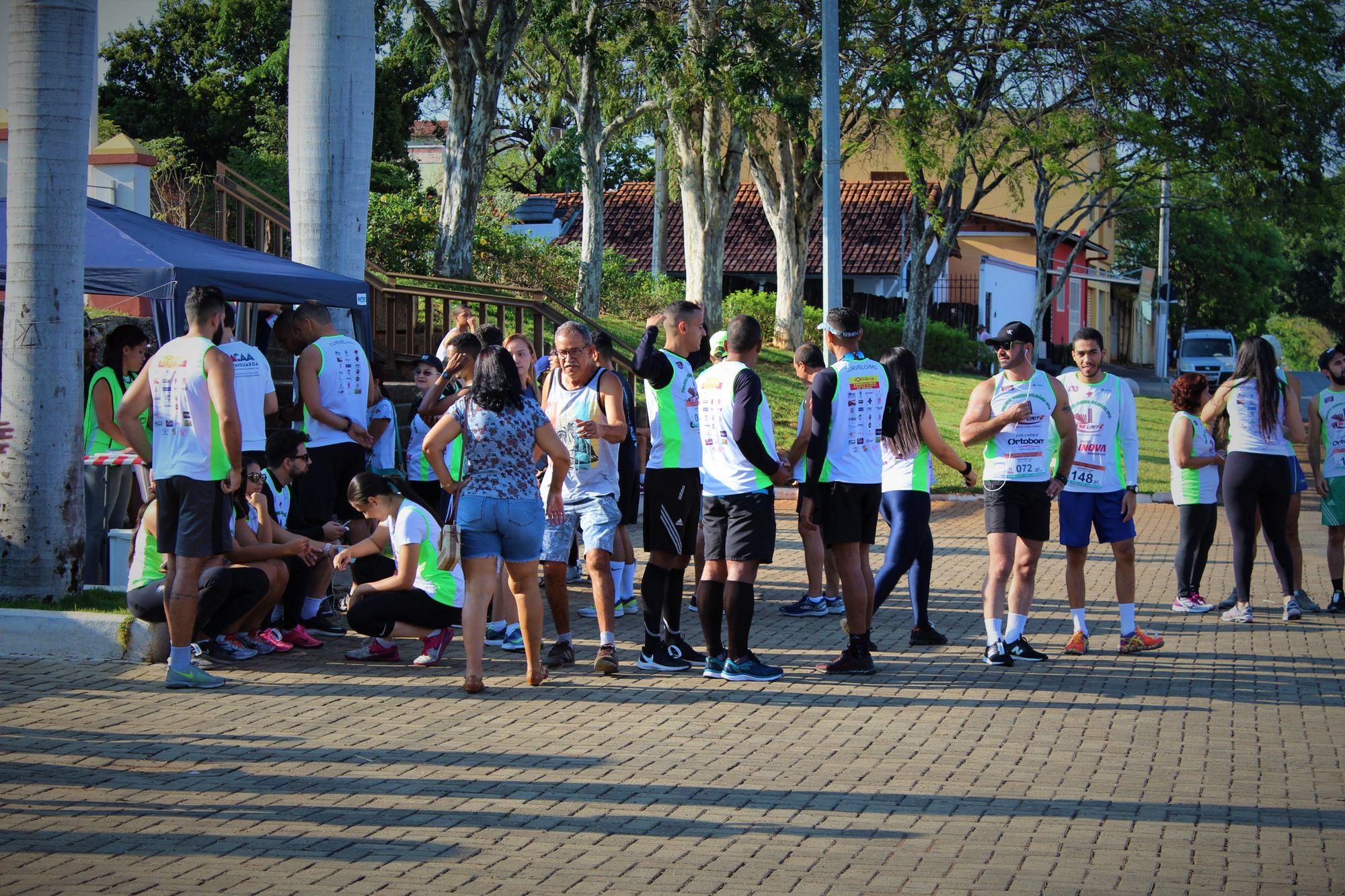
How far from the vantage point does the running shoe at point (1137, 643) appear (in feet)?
28.2

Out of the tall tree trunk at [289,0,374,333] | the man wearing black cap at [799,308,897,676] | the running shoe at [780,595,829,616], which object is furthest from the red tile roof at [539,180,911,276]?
the man wearing black cap at [799,308,897,676]

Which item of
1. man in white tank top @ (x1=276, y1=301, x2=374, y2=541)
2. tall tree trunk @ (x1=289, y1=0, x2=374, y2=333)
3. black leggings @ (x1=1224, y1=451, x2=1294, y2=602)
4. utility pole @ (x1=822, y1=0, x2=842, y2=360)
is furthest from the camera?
utility pole @ (x1=822, y1=0, x2=842, y2=360)

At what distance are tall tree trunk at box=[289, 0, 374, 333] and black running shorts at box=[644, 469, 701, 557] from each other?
17.4ft

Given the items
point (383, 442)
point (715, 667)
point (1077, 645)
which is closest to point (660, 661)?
point (715, 667)

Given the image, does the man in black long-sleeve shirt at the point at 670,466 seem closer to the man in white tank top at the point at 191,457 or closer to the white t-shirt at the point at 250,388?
the man in white tank top at the point at 191,457

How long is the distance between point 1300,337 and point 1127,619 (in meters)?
81.2

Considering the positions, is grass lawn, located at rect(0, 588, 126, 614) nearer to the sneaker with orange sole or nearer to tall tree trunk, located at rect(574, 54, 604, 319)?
the sneaker with orange sole

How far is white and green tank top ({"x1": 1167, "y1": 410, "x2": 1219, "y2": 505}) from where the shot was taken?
33.2ft

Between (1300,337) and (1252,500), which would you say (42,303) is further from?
(1300,337)

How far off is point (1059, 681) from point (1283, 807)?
2.32 meters

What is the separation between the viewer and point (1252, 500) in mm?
9812

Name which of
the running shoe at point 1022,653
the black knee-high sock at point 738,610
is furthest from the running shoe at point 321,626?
the running shoe at point 1022,653

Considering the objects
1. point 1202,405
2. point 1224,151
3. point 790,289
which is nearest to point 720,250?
point 790,289

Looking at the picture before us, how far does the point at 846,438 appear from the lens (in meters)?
7.81
